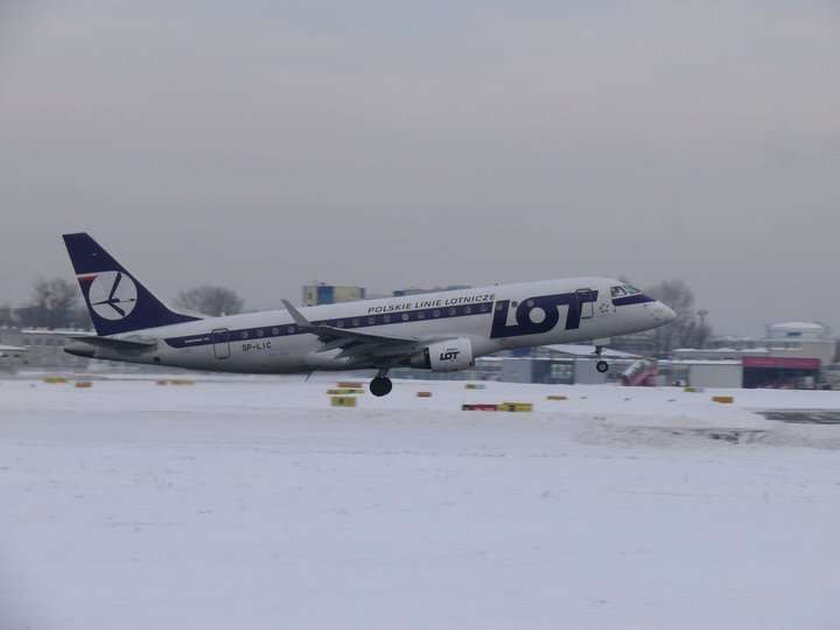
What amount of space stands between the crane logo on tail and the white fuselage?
848 mm

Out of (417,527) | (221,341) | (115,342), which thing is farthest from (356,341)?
(417,527)

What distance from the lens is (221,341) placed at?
35.3m

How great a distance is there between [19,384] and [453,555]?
38.0 metres

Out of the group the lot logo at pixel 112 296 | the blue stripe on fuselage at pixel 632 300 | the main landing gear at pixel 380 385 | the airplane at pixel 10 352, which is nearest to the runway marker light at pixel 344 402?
the main landing gear at pixel 380 385

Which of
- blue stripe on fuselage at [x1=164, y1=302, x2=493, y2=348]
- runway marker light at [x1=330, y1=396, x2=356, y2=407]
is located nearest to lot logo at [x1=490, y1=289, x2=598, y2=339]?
blue stripe on fuselage at [x1=164, y1=302, x2=493, y2=348]

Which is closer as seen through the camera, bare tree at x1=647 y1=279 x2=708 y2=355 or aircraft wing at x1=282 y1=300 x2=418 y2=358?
aircraft wing at x1=282 y1=300 x2=418 y2=358

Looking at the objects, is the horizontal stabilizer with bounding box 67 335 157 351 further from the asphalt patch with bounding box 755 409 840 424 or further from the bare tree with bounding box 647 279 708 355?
the bare tree with bounding box 647 279 708 355

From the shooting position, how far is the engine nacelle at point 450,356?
33344 mm

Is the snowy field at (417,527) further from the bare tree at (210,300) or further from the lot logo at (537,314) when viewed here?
the bare tree at (210,300)

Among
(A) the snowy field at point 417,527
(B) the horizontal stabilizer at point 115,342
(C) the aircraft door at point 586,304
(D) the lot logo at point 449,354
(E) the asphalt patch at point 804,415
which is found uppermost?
(C) the aircraft door at point 586,304

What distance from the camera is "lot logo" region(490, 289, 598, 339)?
3375 centimetres

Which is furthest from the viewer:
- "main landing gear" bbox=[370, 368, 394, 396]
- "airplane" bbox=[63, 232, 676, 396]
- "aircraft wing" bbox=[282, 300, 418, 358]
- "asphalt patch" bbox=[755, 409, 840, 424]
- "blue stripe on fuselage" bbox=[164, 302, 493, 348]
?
"main landing gear" bbox=[370, 368, 394, 396]

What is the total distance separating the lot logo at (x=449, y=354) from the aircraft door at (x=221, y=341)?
6839 mm

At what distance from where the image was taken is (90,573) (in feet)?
39.5
